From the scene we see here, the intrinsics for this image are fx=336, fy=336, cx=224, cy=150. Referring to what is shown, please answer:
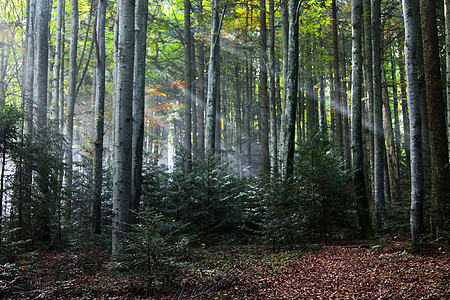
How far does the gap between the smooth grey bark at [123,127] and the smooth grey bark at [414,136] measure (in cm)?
596

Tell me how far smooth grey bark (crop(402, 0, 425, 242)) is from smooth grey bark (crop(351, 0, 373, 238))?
2.49 metres

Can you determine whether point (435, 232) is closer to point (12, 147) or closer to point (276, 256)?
point (276, 256)

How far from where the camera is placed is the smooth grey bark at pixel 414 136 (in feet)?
22.9

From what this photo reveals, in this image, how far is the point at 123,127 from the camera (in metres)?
7.10

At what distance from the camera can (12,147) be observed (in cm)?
747

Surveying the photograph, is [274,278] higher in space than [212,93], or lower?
lower

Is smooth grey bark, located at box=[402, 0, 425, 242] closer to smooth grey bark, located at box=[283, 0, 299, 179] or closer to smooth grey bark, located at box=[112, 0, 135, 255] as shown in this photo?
smooth grey bark, located at box=[283, 0, 299, 179]

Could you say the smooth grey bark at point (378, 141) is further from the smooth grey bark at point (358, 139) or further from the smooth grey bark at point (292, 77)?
the smooth grey bark at point (292, 77)

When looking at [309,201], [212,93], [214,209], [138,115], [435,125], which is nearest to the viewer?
[435,125]

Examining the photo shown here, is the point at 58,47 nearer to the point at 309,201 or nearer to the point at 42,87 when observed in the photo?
the point at 42,87

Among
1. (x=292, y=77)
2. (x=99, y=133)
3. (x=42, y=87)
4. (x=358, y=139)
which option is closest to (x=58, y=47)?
(x=42, y=87)

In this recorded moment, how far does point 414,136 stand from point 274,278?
4.20 metres

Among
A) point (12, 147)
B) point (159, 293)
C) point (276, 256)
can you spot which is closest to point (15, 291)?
point (159, 293)

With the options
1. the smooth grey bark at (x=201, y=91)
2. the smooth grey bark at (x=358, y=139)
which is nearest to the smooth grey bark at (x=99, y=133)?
the smooth grey bark at (x=201, y=91)
